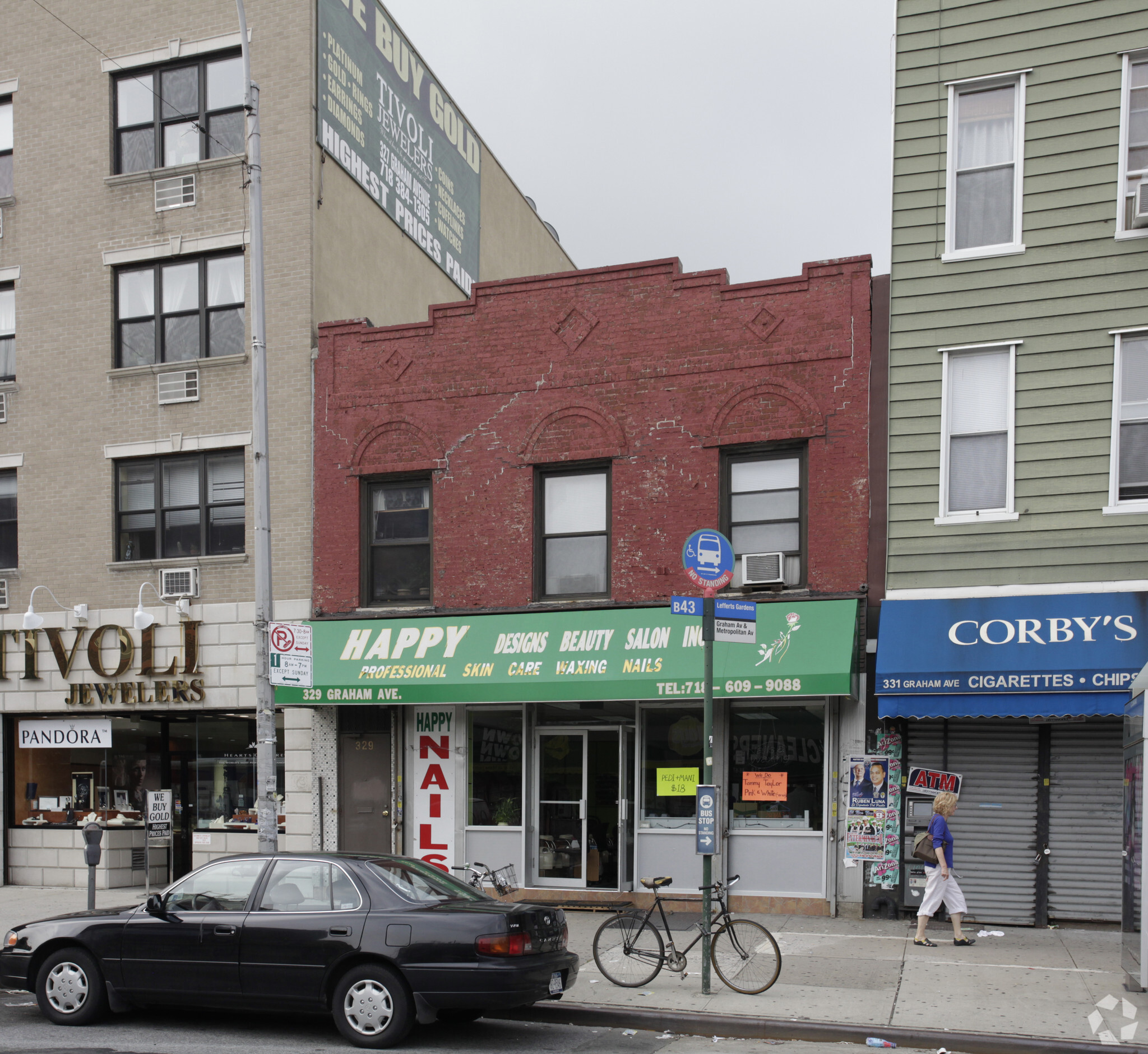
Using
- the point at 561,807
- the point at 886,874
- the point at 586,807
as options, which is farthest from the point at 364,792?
the point at 886,874

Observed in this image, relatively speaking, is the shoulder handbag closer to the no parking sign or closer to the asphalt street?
the asphalt street

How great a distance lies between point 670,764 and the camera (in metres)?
15.2

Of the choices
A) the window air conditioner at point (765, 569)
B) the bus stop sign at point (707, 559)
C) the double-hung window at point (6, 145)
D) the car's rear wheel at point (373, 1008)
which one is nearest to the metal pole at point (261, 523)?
the car's rear wheel at point (373, 1008)

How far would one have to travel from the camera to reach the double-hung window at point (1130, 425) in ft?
44.3

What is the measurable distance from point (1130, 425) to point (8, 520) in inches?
623

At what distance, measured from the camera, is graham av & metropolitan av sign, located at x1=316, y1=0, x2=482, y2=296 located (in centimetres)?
1872

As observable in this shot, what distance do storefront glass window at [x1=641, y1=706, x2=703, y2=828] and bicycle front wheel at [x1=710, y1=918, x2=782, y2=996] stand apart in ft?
15.4

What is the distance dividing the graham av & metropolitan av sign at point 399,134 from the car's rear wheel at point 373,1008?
1282 centimetres

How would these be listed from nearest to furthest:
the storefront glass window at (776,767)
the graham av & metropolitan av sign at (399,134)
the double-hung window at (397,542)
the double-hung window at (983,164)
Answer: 1. the double-hung window at (983,164)
2. the storefront glass window at (776,767)
3. the double-hung window at (397,542)
4. the graham av & metropolitan av sign at (399,134)

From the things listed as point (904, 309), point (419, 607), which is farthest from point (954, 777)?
point (419, 607)

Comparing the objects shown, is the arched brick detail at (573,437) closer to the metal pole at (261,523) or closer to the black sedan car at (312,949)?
the metal pole at (261,523)

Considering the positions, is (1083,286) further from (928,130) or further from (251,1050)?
(251,1050)

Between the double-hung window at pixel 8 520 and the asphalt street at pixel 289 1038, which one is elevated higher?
the double-hung window at pixel 8 520

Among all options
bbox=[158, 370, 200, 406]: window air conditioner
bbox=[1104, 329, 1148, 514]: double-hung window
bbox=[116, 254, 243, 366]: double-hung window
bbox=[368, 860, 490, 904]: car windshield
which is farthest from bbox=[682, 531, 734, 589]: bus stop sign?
bbox=[158, 370, 200, 406]: window air conditioner
